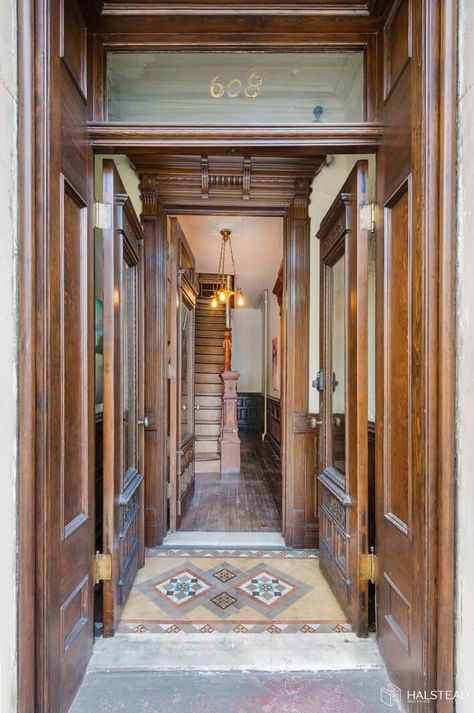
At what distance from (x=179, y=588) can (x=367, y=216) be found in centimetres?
222

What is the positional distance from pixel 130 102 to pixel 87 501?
5.64 ft

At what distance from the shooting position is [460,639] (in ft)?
3.53

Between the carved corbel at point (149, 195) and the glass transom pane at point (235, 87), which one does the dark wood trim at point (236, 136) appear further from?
the carved corbel at point (149, 195)

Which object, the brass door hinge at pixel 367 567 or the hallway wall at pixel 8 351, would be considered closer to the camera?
the hallway wall at pixel 8 351

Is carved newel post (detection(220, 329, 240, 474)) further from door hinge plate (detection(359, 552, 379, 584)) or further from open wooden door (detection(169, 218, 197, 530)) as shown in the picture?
door hinge plate (detection(359, 552, 379, 584))

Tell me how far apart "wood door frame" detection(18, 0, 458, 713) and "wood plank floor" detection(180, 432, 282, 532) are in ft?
6.75

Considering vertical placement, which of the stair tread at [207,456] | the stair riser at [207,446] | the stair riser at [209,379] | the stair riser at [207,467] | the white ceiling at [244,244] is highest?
the white ceiling at [244,244]

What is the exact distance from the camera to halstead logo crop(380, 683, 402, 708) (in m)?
1.37

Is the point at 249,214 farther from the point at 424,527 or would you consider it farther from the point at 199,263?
the point at 199,263

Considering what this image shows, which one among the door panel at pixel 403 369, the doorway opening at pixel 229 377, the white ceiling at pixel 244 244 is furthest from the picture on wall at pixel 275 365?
the door panel at pixel 403 369

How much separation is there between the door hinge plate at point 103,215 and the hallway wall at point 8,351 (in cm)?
57

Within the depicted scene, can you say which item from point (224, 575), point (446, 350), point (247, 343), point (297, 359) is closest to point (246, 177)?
point (297, 359)

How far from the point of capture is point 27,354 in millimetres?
1131

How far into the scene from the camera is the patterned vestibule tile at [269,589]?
2035 mm
